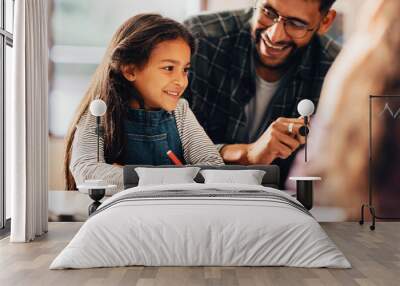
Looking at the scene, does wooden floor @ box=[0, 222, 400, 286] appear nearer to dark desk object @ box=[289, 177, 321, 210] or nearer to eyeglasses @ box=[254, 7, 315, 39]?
dark desk object @ box=[289, 177, 321, 210]

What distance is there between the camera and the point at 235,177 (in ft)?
22.1

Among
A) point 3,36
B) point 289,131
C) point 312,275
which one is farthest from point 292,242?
point 3,36

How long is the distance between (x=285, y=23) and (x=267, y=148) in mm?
1587

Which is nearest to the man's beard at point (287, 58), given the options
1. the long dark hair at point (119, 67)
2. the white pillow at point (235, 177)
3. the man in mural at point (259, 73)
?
the man in mural at point (259, 73)

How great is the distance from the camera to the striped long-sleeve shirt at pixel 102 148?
7.29 meters

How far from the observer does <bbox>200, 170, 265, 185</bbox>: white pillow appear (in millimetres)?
6703

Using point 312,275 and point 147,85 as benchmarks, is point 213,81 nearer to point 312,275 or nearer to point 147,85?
point 147,85

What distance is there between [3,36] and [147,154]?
218 centimetres

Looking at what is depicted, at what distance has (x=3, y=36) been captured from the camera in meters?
6.65

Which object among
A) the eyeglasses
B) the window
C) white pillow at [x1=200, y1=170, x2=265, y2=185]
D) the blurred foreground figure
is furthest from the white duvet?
the eyeglasses

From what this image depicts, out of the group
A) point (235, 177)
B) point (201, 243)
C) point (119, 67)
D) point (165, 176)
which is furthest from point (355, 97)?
point (201, 243)

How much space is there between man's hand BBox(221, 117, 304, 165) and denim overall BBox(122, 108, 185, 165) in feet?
2.15

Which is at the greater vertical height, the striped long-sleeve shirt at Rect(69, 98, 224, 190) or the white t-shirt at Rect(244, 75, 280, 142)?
the white t-shirt at Rect(244, 75, 280, 142)

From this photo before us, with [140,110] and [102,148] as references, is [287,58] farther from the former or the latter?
[102,148]
